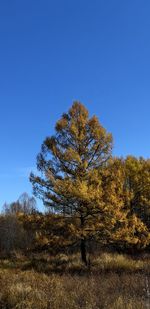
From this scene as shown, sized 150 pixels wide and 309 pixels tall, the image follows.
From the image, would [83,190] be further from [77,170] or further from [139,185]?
[139,185]

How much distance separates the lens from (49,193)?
2202 cm

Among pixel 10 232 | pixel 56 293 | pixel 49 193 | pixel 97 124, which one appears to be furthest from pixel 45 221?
pixel 10 232

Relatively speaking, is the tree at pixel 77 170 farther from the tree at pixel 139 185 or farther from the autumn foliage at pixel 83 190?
the tree at pixel 139 185

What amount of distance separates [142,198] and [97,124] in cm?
1193

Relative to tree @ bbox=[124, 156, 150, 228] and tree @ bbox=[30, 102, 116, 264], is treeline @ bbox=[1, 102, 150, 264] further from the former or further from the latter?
tree @ bbox=[124, 156, 150, 228]

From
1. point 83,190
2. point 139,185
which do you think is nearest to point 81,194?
point 83,190

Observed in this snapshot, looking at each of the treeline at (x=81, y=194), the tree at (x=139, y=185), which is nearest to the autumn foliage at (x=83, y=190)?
the treeline at (x=81, y=194)

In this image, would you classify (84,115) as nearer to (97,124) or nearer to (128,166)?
(97,124)

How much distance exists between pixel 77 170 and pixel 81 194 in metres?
2.53

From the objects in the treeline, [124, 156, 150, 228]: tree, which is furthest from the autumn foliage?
[124, 156, 150, 228]: tree

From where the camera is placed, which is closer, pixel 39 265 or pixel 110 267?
pixel 110 267

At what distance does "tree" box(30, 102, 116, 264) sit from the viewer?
21031mm

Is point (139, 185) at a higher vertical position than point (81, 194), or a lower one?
higher

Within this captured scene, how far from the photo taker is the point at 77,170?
2225 cm
